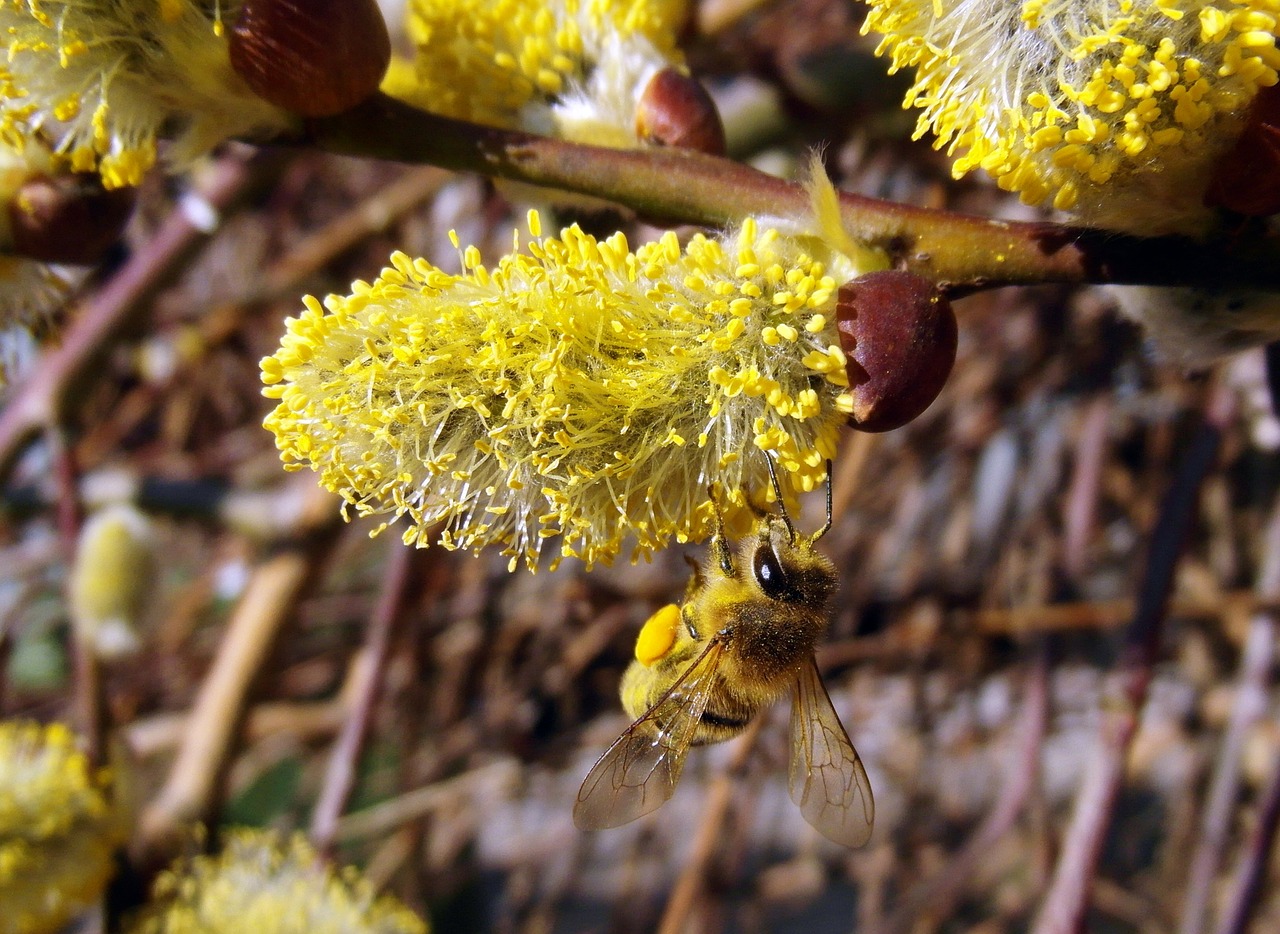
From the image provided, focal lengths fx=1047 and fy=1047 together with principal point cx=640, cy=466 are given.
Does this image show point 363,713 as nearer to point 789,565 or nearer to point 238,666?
point 238,666

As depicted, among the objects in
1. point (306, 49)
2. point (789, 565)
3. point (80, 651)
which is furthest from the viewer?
point (80, 651)

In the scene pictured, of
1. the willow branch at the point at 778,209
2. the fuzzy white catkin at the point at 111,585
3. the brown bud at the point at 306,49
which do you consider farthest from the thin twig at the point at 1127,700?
the fuzzy white catkin at the point at 111,585

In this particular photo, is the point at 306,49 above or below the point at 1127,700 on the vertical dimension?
above

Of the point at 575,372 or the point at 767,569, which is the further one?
the point at 767,569

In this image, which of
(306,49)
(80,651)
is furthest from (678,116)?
(80,651)

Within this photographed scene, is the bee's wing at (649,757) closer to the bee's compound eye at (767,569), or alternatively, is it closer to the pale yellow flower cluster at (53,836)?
the bee's compound eye at (767,569)

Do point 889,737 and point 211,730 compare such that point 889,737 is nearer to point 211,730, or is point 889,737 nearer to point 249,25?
point 211,730
